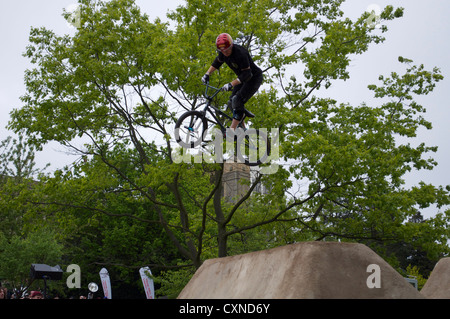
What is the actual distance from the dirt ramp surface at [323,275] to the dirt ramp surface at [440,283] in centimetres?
278

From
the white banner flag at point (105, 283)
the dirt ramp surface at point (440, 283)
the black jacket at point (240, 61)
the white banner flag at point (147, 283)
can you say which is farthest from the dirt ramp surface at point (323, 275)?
the white banner flag at point (105, 283)

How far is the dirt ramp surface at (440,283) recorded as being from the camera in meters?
7.96

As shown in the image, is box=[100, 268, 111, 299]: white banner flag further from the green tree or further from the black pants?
the black pants

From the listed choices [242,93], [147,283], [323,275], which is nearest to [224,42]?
[242,93]

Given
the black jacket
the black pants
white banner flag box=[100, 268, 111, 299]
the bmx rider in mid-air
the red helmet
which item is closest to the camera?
the red helmet

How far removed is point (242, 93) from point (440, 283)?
497cm

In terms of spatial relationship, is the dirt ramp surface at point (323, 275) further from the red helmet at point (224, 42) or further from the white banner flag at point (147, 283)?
the white banner flag at point (147, 283)

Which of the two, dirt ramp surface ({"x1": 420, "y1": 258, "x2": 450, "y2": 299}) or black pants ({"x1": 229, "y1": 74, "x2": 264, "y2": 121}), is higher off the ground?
black pants ({"x1": 229, "y1": 74, "x2": 264, "y2": 121})

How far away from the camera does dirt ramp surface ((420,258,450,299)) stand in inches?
313

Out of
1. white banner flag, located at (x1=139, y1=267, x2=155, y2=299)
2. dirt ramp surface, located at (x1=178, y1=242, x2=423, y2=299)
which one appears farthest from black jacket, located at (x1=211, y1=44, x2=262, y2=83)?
white banner flag, located at (x1=139, y1=267, x2=155, y2=299)

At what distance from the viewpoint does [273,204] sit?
17.2m

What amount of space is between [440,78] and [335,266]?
15035 millimetres

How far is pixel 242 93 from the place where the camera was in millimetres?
9242

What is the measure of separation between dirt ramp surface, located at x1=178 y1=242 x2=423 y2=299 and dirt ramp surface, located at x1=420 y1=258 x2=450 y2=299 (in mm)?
2781
